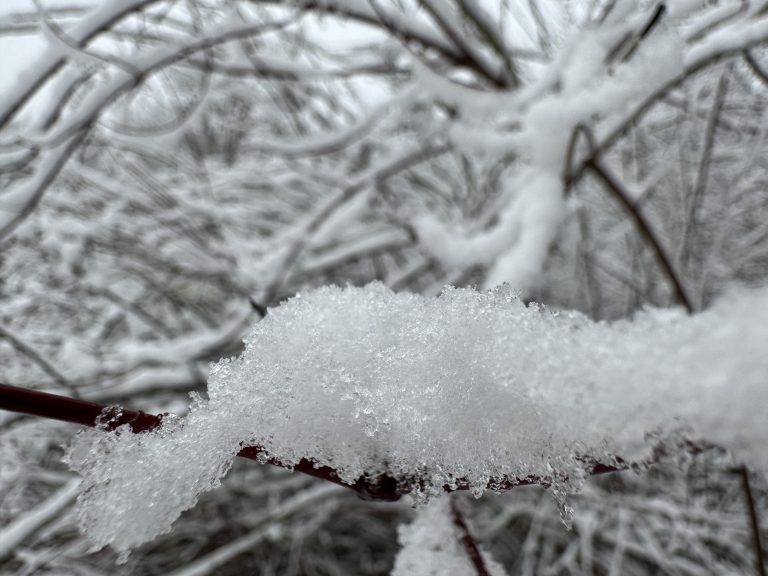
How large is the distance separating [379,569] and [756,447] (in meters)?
2.03

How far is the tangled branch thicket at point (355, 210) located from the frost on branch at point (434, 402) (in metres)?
0.40

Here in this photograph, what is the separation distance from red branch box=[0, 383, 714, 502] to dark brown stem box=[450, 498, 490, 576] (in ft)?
0.44

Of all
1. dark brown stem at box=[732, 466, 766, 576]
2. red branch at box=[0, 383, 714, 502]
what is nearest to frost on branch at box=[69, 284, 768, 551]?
red branch at box=[0, 383, 714, 502]

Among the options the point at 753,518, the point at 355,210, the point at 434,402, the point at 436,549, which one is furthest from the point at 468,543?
the point at 355,210

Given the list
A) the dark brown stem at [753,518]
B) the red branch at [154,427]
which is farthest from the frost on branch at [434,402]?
the dark brown stem at [753,518]

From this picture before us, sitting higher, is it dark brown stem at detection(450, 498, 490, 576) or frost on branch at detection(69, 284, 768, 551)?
frost on branch at detection(69, 284, 768, 551)

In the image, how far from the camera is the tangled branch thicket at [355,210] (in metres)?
0.77

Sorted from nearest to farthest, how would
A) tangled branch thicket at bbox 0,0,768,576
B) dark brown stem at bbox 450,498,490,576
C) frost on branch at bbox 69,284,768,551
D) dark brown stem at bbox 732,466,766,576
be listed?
frost on branch at bbox 69,284,768,551 < dark brown stem at bbox 450,498,490,576 < dark brown stem at bbox 732,466,766,576 < tangled branch thicket at bbox 0,0,768,576

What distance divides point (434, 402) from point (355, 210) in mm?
1097

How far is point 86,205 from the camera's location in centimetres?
192

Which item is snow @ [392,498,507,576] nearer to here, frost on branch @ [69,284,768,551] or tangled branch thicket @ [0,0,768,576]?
frost on branch @ [69,284,768,551]

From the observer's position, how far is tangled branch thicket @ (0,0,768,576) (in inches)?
30.2

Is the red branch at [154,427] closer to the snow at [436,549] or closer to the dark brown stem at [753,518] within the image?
the snow at [436,549]

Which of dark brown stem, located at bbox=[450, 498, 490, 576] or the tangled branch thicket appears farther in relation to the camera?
the tangled branch thicket
